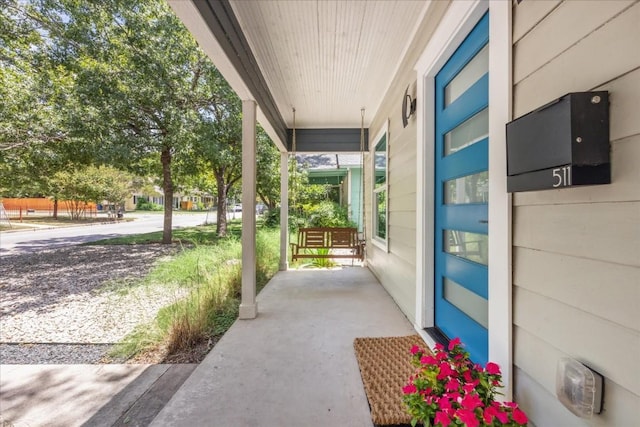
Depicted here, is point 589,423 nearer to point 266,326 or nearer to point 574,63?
point 574,63

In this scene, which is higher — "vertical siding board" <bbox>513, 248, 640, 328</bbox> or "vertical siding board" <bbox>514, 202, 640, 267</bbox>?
"vertical siding board" <bbox>514, 202, 640, 267</bbox>

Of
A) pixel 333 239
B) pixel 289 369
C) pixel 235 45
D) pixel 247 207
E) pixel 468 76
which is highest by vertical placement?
pixel 235 45

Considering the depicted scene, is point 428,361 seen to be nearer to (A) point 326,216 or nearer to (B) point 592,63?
(B) point 592,63

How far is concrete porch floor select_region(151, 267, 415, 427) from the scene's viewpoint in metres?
1.55

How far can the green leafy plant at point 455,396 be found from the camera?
924 mm

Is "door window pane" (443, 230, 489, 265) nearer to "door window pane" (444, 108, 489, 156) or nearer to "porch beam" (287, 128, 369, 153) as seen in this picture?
"door window pane" (444, 108, 489, 156)

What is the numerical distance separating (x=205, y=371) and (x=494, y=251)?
73.6 inches

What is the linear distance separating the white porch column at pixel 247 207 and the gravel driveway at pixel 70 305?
4.10ft

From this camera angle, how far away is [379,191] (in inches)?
174

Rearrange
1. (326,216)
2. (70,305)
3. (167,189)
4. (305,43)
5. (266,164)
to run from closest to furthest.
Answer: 1. (305,43)
2. (70,305)
3. (167,189)
4. (326,216)
5. (266,164)

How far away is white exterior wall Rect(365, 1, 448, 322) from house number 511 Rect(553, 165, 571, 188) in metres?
1.64

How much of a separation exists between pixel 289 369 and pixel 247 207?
1.57m

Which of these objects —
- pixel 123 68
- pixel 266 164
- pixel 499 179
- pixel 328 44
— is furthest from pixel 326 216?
pixel 499 179

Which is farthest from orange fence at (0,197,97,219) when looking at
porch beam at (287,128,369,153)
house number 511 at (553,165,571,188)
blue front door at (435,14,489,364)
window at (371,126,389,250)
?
house number 511 at (553,165,571,188)
